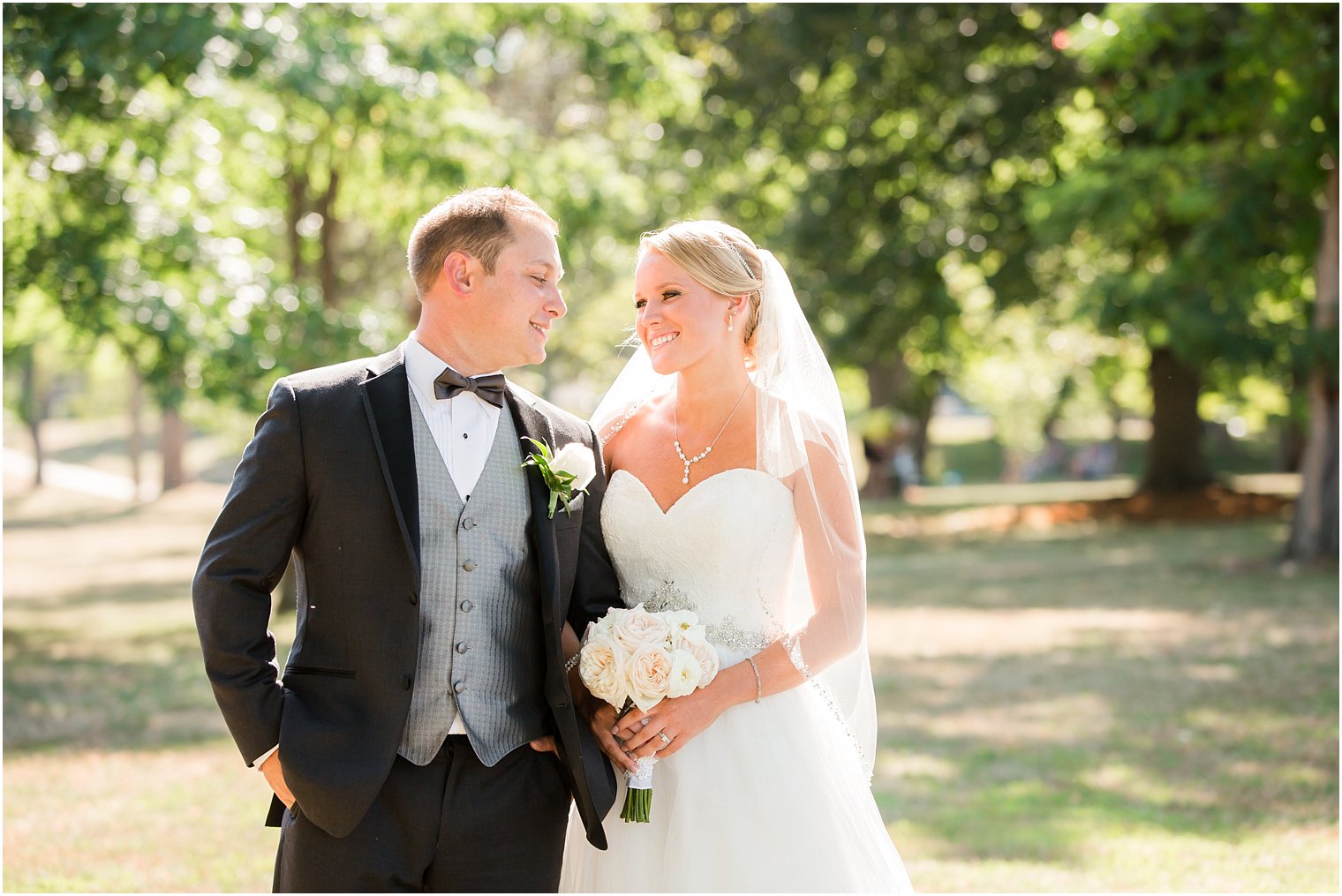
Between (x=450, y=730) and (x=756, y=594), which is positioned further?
(x=756, y=594)

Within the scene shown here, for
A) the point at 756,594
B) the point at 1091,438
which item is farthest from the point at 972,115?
the point at 1091,438

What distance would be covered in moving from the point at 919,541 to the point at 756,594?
61.9ft

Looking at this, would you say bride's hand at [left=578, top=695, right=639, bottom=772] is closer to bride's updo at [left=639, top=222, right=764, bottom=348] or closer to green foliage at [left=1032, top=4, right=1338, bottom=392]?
bride's updo at [left=639, top=222, right=764, bottom=348]

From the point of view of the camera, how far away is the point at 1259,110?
46.0 ft

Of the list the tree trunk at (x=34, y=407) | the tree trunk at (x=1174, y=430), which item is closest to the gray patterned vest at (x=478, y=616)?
the tree trunk at (x=1174, y=430)

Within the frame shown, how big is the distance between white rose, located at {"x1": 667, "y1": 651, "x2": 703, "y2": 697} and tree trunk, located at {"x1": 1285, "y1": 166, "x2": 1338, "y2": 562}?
1323 cm

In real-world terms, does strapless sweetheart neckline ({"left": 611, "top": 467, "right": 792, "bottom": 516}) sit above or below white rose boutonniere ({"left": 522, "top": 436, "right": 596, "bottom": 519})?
below

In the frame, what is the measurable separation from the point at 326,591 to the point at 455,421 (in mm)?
521

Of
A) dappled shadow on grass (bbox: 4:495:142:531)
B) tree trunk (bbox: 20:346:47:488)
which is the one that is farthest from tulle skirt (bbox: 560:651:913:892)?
tree trunk (bbox: 20:346:47:488)

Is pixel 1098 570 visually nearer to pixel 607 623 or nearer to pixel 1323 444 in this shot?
pixel 1323 444

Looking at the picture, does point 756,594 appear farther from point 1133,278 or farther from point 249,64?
point 1133,278

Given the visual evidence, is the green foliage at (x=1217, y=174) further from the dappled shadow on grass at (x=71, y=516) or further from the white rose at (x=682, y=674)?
the dappled shadow on grass at (x=71, y=516)

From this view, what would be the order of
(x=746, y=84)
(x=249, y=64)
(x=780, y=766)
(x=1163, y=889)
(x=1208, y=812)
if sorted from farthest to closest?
(x=746, y=84)
(x=249, y=64)
(x=1208, y=812)
(x=1163, y=889)
(x=780, y=766)

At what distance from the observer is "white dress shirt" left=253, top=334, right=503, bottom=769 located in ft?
10.5
